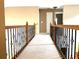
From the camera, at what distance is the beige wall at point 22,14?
1208cm

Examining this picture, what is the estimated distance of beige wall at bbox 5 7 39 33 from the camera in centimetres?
1208

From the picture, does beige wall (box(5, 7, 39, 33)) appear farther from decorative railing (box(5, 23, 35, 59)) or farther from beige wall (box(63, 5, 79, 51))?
decorative railing (box(5, 23, 35, 59))

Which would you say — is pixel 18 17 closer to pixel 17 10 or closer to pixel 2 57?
pixel 17 10

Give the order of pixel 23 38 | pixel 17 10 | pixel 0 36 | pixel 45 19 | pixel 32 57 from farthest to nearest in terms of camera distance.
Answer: pixel 45 19 → pixel 17 10 → pixel 23 38 → pixel 32 57 → pixel 0 36

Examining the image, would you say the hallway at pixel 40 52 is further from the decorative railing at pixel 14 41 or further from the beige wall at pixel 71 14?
the beige wall at pixel 71 14

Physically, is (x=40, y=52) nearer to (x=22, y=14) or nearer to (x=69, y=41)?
(x=69, y=41)

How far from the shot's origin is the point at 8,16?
40.1ft

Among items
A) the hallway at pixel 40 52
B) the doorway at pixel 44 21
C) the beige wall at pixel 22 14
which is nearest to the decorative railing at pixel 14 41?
the hallway at pixel 40 52

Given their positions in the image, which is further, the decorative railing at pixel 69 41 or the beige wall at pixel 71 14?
the beige wall at pixel 71 14

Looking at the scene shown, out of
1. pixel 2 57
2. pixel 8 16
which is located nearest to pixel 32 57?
pixel 2 57

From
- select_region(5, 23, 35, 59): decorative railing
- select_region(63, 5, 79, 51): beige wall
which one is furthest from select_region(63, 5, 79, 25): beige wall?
select_region(5, 23, 35, 59): decorative railing

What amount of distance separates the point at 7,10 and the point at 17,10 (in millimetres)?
849

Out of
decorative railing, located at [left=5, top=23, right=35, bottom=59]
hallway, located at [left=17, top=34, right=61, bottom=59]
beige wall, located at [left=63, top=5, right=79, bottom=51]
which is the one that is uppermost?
beige wall, located at [left=63, top=5, right=79, bottom=51]

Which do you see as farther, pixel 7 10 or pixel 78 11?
pixel 7 10
